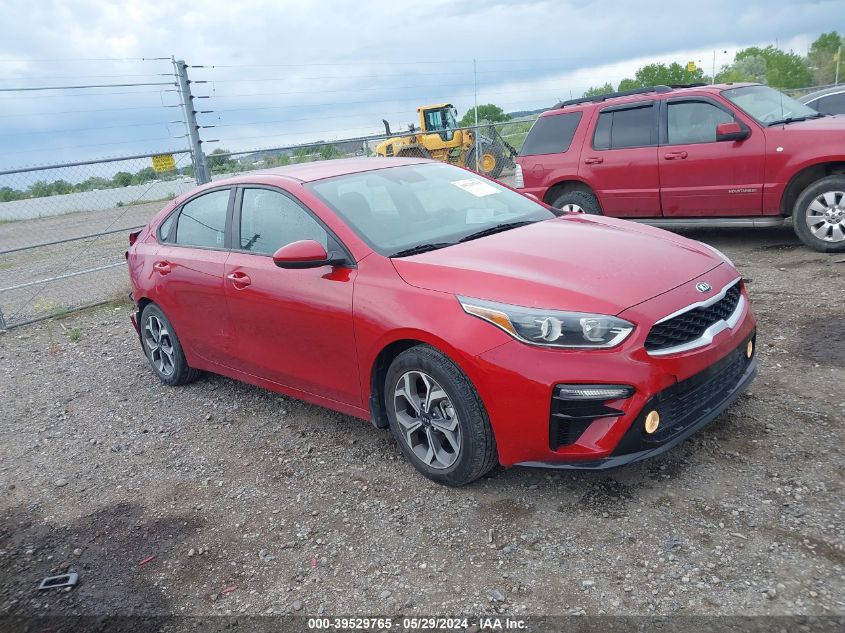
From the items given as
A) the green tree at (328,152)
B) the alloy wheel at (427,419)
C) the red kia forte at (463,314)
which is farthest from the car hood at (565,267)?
the green tree at (328,152)

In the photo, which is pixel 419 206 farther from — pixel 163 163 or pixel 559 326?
pixel 163 163

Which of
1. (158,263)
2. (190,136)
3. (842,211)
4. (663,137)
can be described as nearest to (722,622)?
(158,263)

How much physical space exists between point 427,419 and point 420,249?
3.05 ft

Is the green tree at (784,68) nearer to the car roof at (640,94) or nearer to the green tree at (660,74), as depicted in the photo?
the green tree at (660,74)

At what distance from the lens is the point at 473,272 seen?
137 inches

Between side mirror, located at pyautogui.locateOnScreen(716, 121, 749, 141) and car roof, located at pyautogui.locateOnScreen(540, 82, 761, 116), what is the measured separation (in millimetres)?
615

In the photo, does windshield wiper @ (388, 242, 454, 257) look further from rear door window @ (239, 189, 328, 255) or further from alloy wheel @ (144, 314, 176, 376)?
alloy wheel @ (144, 314, 176, 376)

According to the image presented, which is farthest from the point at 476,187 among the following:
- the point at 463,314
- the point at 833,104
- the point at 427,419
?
the point at 833,104

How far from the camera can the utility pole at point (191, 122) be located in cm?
959

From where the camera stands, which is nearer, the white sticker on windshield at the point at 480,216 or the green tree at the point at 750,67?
the white sticker on windshield at the point at 480,216

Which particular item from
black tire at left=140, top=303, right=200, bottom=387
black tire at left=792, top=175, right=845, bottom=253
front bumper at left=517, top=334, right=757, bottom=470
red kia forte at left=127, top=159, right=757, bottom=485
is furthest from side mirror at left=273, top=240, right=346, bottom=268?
black tire at left=792, top=175, right=845, bottom=253

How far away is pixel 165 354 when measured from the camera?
5848 mm

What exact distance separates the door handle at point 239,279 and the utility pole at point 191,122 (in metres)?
5.31

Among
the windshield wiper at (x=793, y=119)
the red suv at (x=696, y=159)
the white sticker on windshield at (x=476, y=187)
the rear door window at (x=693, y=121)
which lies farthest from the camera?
the rear door window at (x=693, y=121)
